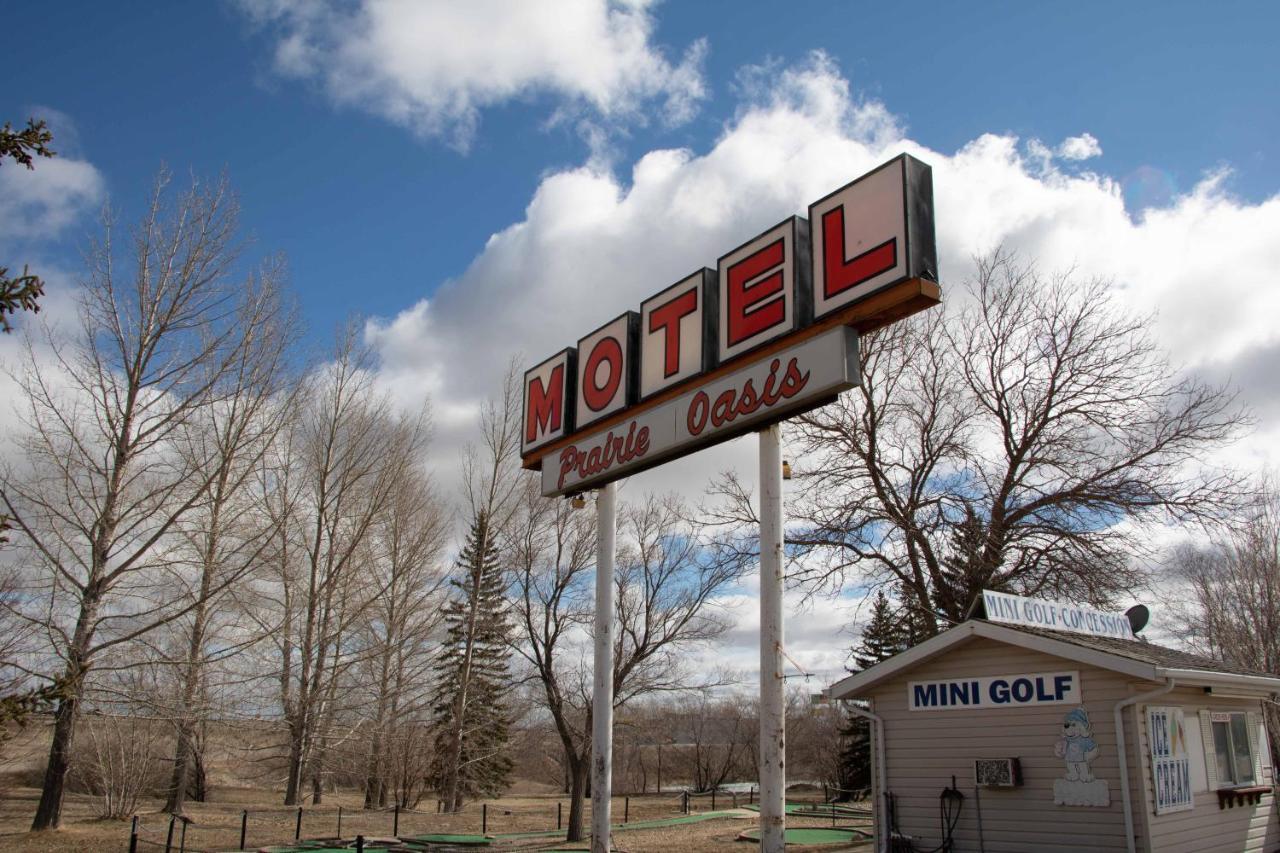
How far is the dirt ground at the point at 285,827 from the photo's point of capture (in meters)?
17.6

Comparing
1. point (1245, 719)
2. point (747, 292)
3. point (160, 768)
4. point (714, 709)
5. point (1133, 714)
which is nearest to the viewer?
point (747, 292)

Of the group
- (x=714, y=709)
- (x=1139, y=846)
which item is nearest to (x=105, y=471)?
(x=1139, y=846)

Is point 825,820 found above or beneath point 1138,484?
beneath

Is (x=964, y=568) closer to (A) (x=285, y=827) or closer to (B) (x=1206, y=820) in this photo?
(B) (x=1206, y=820)

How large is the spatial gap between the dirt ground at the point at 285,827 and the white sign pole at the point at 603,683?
22.2ft

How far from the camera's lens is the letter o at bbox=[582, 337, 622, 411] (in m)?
12.2

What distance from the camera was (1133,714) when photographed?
1104 centimetres

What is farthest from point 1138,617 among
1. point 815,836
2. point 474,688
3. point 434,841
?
point 474,688

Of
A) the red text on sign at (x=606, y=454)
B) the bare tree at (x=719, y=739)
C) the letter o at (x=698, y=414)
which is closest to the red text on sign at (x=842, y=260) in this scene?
the letter o at (x=698, y=414)

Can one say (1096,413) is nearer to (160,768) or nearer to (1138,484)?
(1138,484)

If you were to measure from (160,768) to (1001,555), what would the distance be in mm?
27825

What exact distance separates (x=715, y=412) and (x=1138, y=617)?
34.1ft

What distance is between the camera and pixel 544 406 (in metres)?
13.7

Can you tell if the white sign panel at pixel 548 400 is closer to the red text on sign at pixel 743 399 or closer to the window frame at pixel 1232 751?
the red text on sign at pixel 743 399
